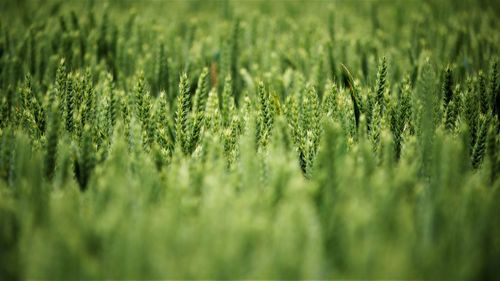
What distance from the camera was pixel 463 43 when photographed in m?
1.55

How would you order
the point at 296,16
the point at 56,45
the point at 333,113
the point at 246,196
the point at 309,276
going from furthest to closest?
the point at 296,16 → the point at 56,45 → the point at 333,113 → the point at 246,196 → the point at 309,276

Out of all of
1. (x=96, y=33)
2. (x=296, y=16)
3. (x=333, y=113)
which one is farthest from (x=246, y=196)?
(x=296, y=16)

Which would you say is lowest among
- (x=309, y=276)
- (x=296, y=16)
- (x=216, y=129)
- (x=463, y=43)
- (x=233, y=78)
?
(x=309, y=276)

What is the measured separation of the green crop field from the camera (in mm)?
563

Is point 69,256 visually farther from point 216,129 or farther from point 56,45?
point 56,45

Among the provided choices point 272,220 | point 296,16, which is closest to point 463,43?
point 296,16

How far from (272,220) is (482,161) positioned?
529 millimetres

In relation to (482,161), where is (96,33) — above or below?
above

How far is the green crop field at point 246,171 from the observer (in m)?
0.56

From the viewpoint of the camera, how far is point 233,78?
1423 mm

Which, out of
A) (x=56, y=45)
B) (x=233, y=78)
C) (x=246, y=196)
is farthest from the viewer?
(x=56, y=45)

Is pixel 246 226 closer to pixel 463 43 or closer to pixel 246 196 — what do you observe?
pixel 246 196

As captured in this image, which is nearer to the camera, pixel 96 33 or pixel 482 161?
pixel 482 161

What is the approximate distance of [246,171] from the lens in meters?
0.73
